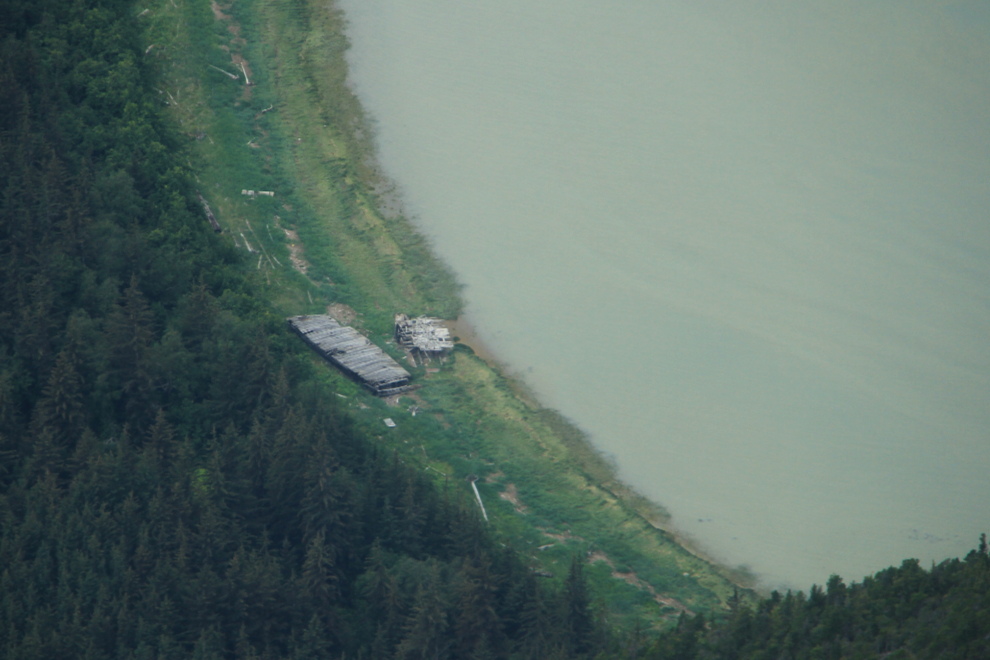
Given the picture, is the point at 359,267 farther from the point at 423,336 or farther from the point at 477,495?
the point at 477,495

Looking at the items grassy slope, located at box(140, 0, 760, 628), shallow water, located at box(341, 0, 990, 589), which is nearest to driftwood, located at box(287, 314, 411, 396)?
grassy slope, located at box(140, 0, 760, 628)

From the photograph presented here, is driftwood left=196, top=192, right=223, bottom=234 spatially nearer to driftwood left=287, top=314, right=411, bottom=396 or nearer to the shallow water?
driftwood left=287, top=314, right=411, bottom=396

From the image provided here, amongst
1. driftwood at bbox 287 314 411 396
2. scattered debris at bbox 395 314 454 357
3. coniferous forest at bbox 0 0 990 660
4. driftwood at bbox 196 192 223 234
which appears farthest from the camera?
driftwood at bbox 196 192 223 234

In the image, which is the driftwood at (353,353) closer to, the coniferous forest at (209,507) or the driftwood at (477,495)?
the coniferous forest at (209,507)

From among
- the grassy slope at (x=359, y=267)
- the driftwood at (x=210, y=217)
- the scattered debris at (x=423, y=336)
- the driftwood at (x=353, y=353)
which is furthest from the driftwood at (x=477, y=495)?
the driftwood at (x=210, y=217)

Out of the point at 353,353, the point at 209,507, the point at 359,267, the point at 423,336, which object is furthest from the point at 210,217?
the point at 209,507

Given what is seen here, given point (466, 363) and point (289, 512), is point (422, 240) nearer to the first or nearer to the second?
point (466, 363)
